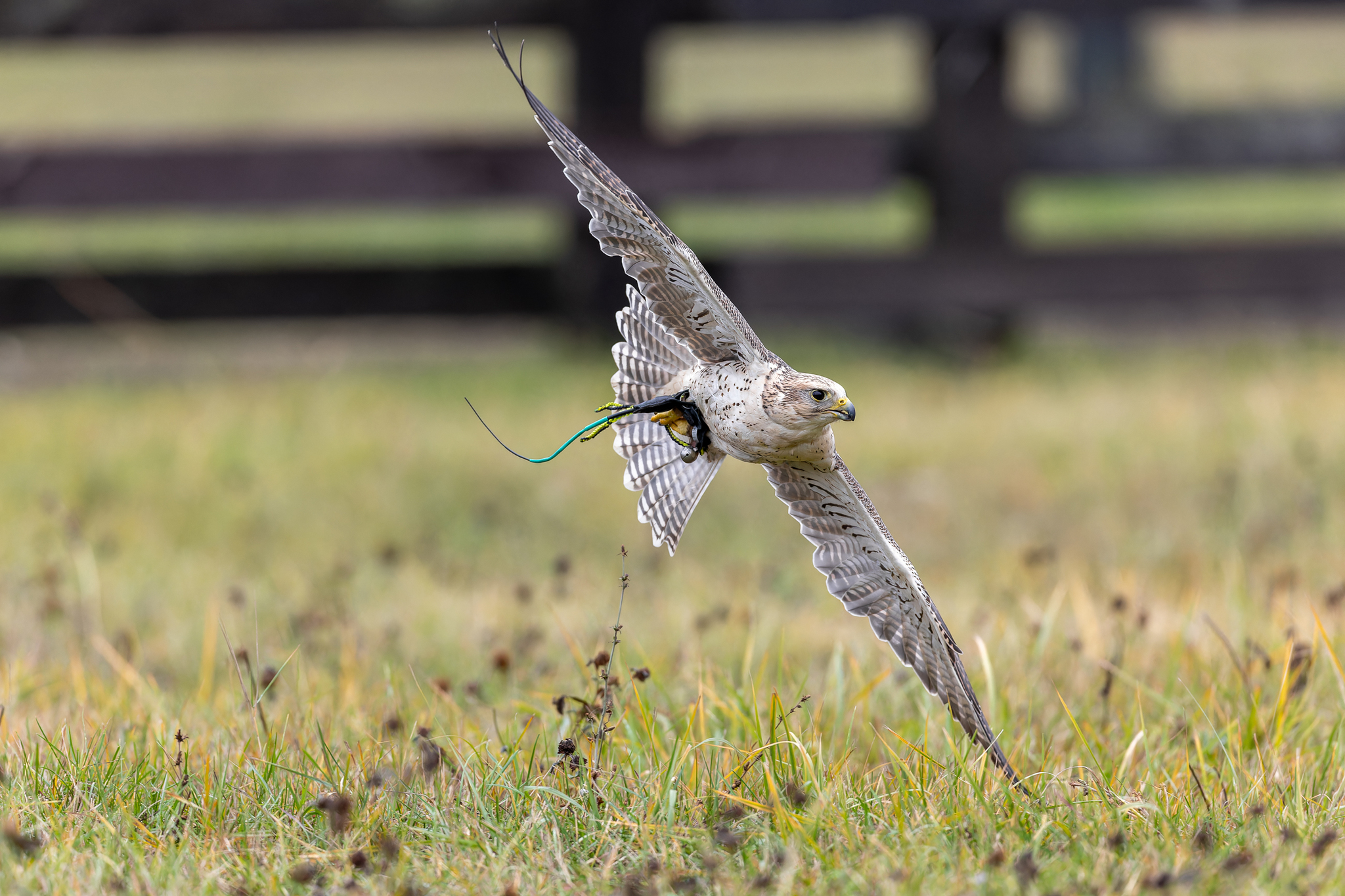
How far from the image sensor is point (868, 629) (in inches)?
150

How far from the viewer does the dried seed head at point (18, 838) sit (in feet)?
6.31

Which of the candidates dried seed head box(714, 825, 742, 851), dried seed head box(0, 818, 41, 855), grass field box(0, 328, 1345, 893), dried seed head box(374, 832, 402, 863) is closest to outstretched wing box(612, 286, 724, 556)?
grass field box(0, 328, 1345, 893)

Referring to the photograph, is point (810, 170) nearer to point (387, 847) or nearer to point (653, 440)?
point (653, 440)

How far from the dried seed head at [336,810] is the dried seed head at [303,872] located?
0.07 meters

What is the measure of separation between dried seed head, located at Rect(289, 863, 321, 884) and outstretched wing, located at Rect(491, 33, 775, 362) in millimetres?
971

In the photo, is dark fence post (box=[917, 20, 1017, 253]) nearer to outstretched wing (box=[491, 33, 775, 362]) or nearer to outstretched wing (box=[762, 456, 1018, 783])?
outstretched wing (box=[762, 456, 1018, 783])

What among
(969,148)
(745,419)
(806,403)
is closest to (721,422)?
(745,419)

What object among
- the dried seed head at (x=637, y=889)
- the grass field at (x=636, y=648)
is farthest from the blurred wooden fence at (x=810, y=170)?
the dried seed head at (x=637, y=889)

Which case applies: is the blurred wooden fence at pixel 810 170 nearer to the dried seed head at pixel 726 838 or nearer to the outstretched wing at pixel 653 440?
the outstretched wing at pixel 653 440

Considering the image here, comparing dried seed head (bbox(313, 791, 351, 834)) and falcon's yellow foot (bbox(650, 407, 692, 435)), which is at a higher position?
falcon's yellow foot (bbox(650, 407, 692, 435))

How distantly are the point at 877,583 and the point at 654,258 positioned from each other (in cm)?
70

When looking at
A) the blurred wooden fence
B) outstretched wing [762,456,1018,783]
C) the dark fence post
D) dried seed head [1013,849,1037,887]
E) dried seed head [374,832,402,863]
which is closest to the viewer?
dried seed head [1013,849,1037,887]

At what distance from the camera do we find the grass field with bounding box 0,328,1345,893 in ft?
7.08

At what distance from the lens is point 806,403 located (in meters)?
1.96
